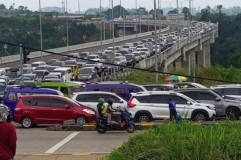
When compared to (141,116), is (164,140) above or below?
above

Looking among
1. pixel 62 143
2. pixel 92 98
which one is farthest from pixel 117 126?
pixel 92 98

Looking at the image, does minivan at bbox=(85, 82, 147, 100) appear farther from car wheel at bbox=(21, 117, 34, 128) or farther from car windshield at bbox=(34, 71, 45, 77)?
car windshield at bbox=(34, 71, 45, 77)

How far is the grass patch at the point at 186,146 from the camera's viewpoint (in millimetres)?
9711

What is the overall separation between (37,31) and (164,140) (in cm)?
9663

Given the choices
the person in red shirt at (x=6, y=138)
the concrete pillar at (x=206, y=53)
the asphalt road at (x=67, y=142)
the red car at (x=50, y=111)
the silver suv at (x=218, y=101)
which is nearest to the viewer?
the person in red shirt at (x=6, y=138)

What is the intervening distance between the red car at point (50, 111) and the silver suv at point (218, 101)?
5.49 metres

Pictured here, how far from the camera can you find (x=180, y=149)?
9820 millimetres

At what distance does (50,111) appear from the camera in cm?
2661

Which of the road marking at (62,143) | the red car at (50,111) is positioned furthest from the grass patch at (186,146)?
the red car at (50,111)

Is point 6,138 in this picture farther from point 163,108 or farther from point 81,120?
Answer: point 163,108

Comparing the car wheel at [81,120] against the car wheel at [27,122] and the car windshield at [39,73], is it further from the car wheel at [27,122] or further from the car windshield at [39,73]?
the car windshield at [39,73]

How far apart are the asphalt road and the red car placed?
1243 millimetres

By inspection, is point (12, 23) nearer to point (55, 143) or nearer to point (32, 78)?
point (32, 78)

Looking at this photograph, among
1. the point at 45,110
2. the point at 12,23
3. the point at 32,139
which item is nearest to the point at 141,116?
the point at 45,110
